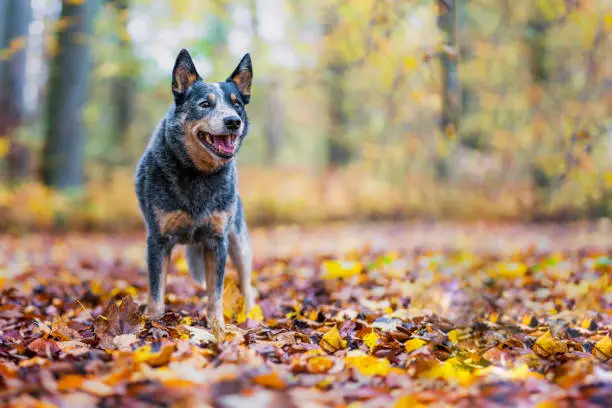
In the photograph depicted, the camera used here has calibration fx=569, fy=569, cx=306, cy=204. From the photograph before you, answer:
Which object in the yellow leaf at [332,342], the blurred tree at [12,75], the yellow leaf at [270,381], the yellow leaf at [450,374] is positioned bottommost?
the yellow leaf at [332,342]

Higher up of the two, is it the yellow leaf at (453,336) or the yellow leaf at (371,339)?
the yellow leaf at (371,339)

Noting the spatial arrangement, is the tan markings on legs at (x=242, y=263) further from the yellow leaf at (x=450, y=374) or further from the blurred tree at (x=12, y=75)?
the blurred tree at (x=12, y=75)

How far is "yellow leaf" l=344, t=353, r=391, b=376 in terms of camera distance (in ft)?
8.41

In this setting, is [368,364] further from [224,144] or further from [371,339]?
[224,144]

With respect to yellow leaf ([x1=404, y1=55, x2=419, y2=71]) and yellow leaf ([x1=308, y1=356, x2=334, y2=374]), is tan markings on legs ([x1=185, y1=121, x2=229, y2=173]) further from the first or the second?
yellow leaf ([x1=404, y1=55, x2=419, y2=71])

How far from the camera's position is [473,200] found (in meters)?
15.1

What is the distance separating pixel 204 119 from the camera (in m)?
3.72

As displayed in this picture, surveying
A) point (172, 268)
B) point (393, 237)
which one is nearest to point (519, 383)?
point (172, 268)

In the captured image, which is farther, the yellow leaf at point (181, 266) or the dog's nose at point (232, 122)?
the yellow leaf at point (181, 266)

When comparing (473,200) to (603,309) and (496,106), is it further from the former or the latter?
(603,309)

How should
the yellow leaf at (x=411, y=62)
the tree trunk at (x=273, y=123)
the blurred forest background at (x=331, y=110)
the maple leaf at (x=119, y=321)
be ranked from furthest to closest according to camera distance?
1. the tree trunk at (x=273, y=123)
2. the blurred forest background at (x=331, y=110)
3. the yellow leaf at (x=411, y=62)
4. the maple leaf at (x=119, y=321)

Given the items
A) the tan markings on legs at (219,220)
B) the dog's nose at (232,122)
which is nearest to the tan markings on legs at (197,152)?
the dog's nose at (232,122)

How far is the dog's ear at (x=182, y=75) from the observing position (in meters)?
3.87

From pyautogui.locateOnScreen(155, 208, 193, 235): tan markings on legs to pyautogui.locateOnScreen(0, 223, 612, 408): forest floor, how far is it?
58cm
